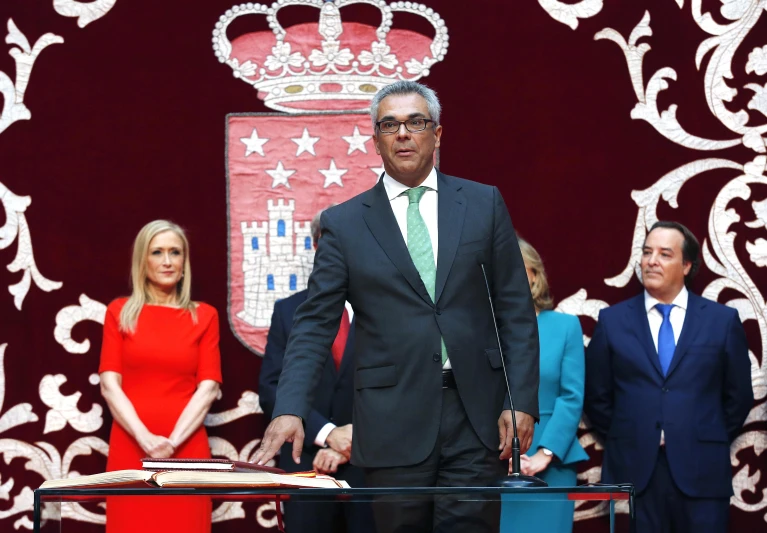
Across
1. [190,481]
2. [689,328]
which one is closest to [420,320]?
[190,481]

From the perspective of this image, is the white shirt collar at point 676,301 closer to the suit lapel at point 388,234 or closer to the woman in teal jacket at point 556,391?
the woman in teal jacket at point 556,391

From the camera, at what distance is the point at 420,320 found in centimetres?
305

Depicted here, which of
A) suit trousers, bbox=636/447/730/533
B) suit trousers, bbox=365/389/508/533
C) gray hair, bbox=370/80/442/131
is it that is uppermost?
gray hair, bbox=370/80/442/131

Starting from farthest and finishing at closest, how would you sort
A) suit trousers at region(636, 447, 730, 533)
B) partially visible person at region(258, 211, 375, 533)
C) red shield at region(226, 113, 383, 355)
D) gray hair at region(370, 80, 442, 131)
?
red shield at region(226, 113, 383, 355) < suit trousers at region(636, 447, 730, 533) < partially visible person at region(258, 211, 375, 533) < gray hair at region(370, 80, 442, 131)

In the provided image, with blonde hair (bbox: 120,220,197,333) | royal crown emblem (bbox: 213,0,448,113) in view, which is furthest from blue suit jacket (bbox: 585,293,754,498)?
blonde hair (bbox: 120,220,197,333)

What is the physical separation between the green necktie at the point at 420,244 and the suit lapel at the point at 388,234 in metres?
0.03

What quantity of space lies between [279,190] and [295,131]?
29 centimetres

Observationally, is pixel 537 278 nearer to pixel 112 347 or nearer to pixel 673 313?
pixel 673 313

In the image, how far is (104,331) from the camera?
4.94 m

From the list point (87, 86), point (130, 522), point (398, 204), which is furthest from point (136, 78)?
point (398, 204)

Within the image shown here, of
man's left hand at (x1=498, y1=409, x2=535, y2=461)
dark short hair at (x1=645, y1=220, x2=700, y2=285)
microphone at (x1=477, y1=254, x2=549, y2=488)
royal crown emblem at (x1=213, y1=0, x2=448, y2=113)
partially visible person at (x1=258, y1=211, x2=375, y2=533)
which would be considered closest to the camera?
microphone at (x1=477, y1=254, x2=549, y2=488)

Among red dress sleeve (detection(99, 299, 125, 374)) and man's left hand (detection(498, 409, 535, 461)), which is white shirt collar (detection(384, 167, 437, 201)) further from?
red dress sleeve (detection(99, 299, 125, 374))

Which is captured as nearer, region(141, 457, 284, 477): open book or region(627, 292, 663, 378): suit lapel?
region(141, 457, 284, 477): open book

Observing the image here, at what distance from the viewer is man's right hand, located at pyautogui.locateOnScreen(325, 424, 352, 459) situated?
450 cm
